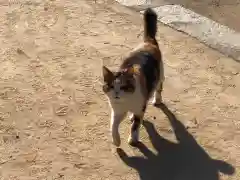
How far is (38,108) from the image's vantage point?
555cm

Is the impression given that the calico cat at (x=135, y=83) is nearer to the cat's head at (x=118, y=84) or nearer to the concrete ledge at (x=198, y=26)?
the cat's head at (x=118, y=84)

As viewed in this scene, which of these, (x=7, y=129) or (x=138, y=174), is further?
(x=7, y=129)

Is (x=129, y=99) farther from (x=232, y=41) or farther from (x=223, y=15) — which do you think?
(x=223, y=15)

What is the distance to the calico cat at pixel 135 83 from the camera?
179 inches

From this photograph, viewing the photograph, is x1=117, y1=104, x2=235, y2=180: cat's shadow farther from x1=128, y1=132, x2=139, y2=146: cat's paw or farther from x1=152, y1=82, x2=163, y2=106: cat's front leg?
x1=152, y1=82, x2=163, y2=106: cat's front leg

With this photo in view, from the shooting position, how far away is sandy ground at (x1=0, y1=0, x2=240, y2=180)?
4.77 meters

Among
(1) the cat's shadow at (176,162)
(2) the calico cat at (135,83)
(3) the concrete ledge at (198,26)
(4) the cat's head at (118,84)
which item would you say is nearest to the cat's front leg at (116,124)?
(2) the calico cat at (135,83)

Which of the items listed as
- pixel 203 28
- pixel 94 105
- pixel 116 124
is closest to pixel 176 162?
pixel 116 124

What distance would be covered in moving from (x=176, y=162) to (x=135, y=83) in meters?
0.81

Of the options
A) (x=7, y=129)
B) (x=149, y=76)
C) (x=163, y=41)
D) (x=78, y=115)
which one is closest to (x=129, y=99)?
(x=149, y=76)

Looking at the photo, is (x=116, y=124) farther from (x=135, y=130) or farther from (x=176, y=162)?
(x=176, y=162)

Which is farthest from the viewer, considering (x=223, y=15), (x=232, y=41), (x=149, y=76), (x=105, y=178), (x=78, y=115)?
(x=223, y=15)

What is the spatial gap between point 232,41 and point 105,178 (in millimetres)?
3089

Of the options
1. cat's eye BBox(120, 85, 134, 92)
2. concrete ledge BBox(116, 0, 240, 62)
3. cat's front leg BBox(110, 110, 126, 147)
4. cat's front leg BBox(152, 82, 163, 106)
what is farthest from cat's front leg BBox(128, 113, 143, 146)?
concrete ledge BBox(116, 0, 240, 62)
